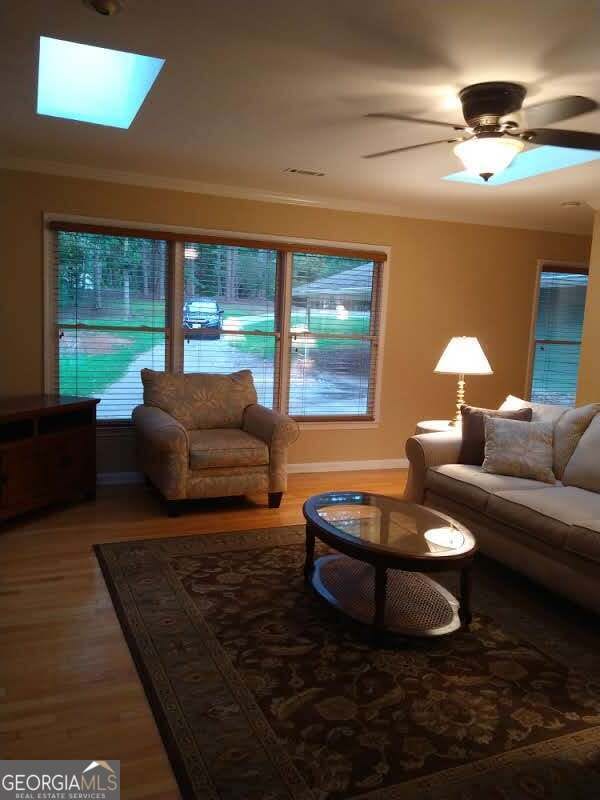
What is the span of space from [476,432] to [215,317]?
2.33 meters

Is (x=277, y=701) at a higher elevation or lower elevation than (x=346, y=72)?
lower

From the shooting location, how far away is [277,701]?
224 cm

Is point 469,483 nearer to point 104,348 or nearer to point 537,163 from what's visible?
point 537,163

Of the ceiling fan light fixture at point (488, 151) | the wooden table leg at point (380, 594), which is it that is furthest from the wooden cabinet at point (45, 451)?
the ceiling fan light fixture at point (488, 151)

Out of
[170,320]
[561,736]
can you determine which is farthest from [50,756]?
[170,320]

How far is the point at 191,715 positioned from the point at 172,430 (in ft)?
7.04

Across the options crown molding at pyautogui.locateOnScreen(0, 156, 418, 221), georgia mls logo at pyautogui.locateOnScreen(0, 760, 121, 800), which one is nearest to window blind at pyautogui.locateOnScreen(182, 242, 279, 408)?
crown molding at pyautogui.locateOnScreen(0, 156, 418, 221)

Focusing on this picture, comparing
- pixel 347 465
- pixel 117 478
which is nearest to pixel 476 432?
pixel 347 465

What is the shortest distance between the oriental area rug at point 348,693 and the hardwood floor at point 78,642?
83 millimetres

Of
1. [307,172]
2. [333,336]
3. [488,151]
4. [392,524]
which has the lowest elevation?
[392,524]

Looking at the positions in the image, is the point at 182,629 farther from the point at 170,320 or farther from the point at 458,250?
the point at 458,250

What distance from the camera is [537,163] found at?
4320 millimetres

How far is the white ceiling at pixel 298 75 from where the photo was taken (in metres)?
2.20

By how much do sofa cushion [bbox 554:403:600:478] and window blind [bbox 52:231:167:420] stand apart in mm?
3033
